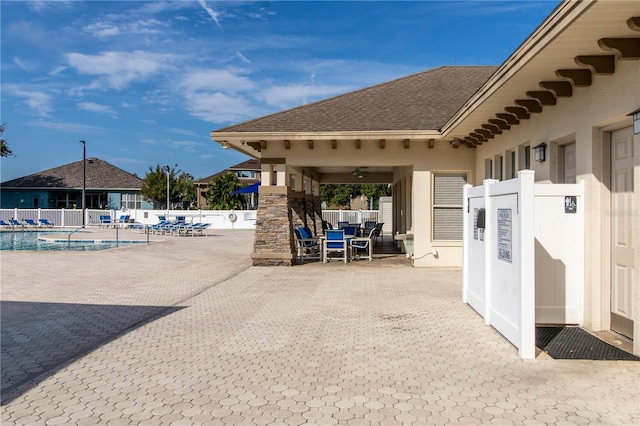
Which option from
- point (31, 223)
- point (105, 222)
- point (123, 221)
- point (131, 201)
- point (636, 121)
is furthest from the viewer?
point (131, 201)

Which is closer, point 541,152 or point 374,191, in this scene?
point 541,152

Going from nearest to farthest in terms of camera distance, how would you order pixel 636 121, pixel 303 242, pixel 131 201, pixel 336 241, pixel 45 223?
pixel 636 121 < pixel 336 241 < pixel 303 242 < pixel 45 223 < pixel 131 201

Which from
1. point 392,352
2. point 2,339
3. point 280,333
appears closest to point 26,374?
point 2,339

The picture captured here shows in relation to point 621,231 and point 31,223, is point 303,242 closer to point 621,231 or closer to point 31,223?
point 621,231

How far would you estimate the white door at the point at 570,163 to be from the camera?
7.31 metres

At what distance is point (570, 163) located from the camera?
7426mm

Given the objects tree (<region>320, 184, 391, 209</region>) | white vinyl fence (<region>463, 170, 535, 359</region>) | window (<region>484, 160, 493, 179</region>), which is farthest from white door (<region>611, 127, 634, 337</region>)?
tree (<region>320, 184, 391, 209</region>)

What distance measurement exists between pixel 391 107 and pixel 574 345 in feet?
31.0

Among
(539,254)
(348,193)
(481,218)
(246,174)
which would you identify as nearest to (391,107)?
(481,218)

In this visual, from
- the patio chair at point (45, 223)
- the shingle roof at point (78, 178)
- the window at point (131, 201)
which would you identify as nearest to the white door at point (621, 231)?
the patio chair at point (45, 223)

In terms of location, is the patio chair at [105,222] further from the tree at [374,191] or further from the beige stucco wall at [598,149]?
the beige stucco wall at [598,149]

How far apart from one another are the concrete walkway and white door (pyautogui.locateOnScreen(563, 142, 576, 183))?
238cm

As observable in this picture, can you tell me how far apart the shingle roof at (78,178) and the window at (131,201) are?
1.21 m

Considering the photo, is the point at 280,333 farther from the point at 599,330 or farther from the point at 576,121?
the point at 576,121
